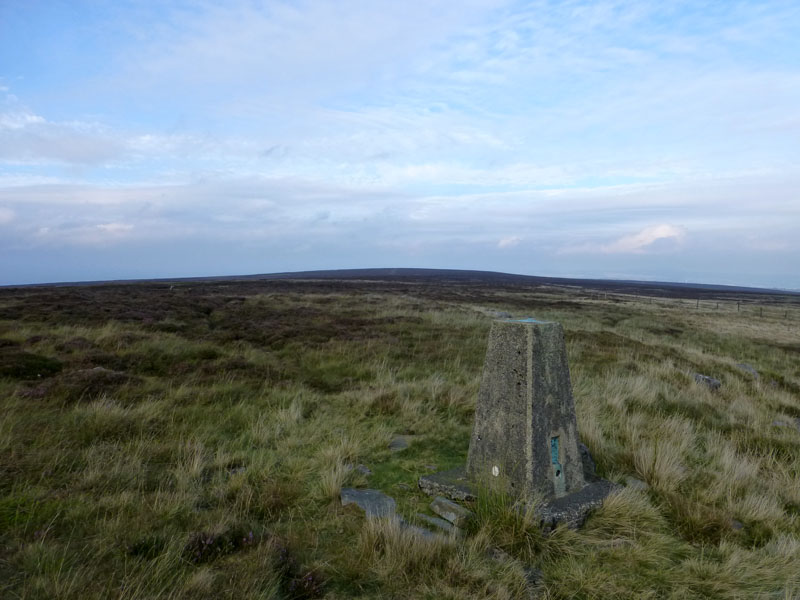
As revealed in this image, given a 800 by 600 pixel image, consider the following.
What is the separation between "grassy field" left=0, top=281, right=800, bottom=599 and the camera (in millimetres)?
2826

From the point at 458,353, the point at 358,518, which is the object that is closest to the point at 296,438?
the point at 358,518

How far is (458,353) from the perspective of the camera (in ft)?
36.0

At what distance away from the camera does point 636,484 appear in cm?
438

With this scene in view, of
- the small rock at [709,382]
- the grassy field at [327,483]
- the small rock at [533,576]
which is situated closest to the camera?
the grassy field at [327,483]

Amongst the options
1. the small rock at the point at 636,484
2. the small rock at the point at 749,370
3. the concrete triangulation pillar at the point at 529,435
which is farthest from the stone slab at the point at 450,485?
the small rock at the point at 749,370

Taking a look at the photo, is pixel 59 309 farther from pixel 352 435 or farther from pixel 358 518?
pixel 358 518

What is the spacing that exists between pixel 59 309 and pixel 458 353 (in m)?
14.9

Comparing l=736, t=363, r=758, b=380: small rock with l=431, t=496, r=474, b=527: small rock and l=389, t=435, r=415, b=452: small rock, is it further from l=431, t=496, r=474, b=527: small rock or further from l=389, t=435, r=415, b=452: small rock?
l=431, t=496, r=474, b=527: small rock

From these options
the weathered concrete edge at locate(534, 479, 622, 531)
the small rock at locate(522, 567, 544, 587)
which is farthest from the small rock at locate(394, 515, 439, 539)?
the weathered concrete edge at locate(534, 479, 622, 531)

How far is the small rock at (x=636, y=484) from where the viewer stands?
14.0 ft

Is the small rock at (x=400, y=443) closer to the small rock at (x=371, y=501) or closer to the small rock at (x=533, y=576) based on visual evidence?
the small rock at (x=371, y=501)

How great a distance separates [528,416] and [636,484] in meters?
1.68

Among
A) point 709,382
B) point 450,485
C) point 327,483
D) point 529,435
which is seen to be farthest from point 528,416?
point 709,382

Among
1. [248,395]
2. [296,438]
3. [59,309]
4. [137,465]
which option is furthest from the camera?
[59,309]
